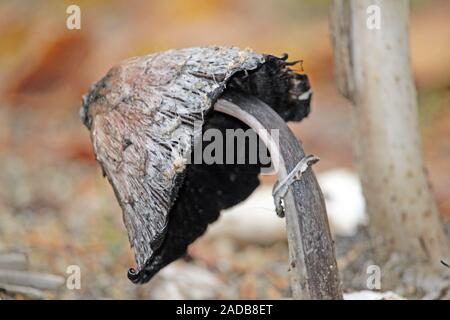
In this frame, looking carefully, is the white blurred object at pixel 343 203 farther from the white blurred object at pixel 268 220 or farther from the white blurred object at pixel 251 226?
the white blurred object at pixel 251 226

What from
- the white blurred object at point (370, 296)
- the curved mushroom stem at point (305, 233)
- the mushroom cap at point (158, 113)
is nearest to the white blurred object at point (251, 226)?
the white blurred object at point (370, 296)

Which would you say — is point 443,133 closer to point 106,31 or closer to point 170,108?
point 170,108

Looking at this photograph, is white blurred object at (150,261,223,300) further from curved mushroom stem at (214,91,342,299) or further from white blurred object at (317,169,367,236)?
curved mushroom stem at (214,91,342,299)

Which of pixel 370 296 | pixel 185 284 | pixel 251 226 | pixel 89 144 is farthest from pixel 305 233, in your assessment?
pixel 89 144

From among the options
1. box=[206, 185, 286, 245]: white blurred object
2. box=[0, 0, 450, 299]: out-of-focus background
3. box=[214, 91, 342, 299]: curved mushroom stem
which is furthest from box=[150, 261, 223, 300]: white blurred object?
box=[214, 91, 342, 299]: curved mushroom stem

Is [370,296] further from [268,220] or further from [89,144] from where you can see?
[89,144]

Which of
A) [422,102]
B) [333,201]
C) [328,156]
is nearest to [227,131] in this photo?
[333,201]
